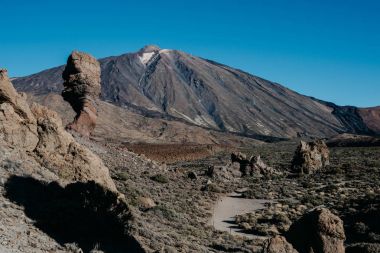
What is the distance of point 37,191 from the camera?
16.6m

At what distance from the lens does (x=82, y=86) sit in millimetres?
38031

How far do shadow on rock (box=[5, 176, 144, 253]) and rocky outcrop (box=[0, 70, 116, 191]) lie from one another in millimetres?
2472

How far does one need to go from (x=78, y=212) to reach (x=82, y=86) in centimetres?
2374

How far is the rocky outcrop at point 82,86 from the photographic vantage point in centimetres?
3791

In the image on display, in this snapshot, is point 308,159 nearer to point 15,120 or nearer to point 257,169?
point 257,169

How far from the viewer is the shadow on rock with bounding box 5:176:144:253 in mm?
14500

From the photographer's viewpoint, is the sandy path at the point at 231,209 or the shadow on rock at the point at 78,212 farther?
the sandy path at the point at 231,209

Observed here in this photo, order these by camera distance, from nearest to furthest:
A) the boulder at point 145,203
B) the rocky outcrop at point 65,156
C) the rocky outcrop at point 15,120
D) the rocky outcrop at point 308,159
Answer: the rocky outcrop at point 15,120 → the rocky outcrop at point 65,156 → the boulder at point 145,203 → the rocky outcrop at point 308,159

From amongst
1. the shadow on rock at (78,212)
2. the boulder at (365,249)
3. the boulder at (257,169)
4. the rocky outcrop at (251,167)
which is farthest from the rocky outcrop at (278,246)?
the boulder at (257,169)

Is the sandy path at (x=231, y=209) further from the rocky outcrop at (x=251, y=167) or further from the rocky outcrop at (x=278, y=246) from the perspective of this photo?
the rocky outcrop at (x=251, y=167)

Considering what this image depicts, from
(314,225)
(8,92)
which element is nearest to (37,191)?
(8,92)

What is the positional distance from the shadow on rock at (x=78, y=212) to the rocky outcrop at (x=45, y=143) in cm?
A: 247

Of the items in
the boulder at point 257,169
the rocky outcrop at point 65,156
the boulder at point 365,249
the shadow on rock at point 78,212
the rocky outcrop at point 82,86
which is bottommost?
the boulder at point 365,249

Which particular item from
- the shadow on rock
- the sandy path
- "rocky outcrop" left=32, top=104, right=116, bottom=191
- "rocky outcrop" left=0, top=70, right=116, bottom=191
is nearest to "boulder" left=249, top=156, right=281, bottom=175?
the sandy path
